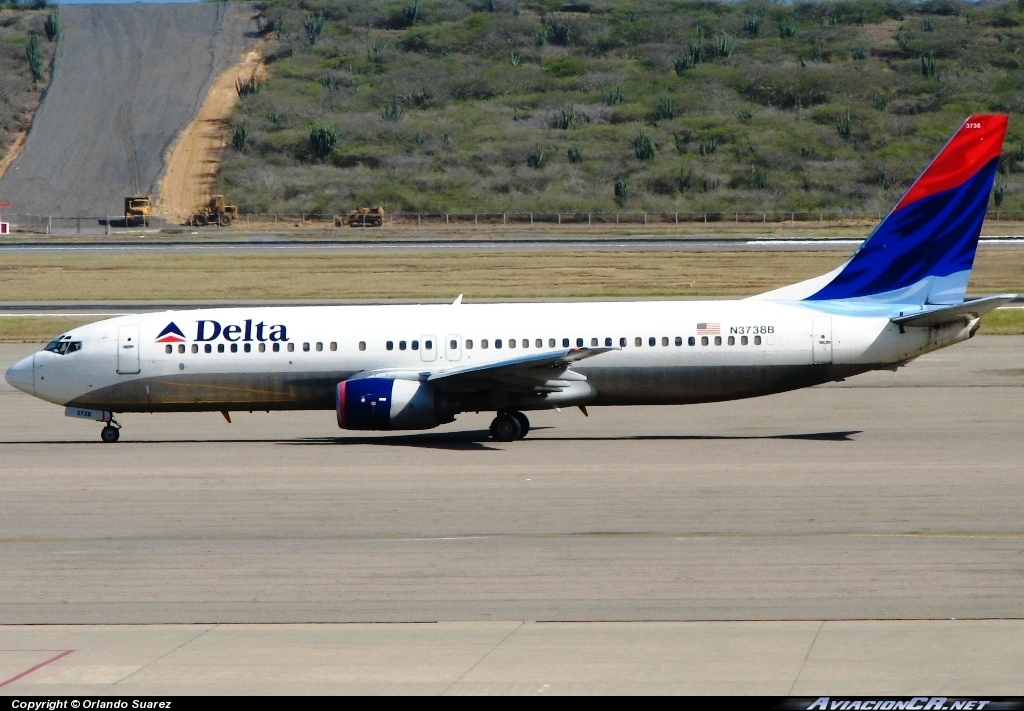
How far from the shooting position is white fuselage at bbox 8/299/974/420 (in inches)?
1172

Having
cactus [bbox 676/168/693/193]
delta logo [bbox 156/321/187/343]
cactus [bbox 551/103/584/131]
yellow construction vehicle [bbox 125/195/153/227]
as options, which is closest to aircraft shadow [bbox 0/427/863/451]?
delta logo [bbox 156/321/187/343]

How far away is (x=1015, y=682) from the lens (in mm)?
11633

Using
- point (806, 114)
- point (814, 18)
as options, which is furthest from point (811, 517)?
point (814, 18)

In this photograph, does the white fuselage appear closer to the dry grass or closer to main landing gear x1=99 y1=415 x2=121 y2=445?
main landing gear x1=99 y1=415 x2=121 y2=445

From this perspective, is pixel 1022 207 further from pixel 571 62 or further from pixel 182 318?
pixel 182 318

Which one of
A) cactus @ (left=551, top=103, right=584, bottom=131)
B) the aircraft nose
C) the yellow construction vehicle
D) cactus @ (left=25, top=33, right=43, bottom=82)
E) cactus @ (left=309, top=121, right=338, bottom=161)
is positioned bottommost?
the aircraft nose

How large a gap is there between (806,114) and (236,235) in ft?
202

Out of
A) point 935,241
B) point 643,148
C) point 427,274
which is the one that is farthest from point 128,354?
point 643,148

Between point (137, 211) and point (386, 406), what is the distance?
84.4 m

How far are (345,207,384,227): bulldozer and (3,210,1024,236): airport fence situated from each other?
94cm

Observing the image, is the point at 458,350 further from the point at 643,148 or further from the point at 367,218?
the point at 643,148

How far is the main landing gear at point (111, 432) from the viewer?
3053 centimetres

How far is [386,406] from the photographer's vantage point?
2898 cm

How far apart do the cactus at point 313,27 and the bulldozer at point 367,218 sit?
59715 mm
